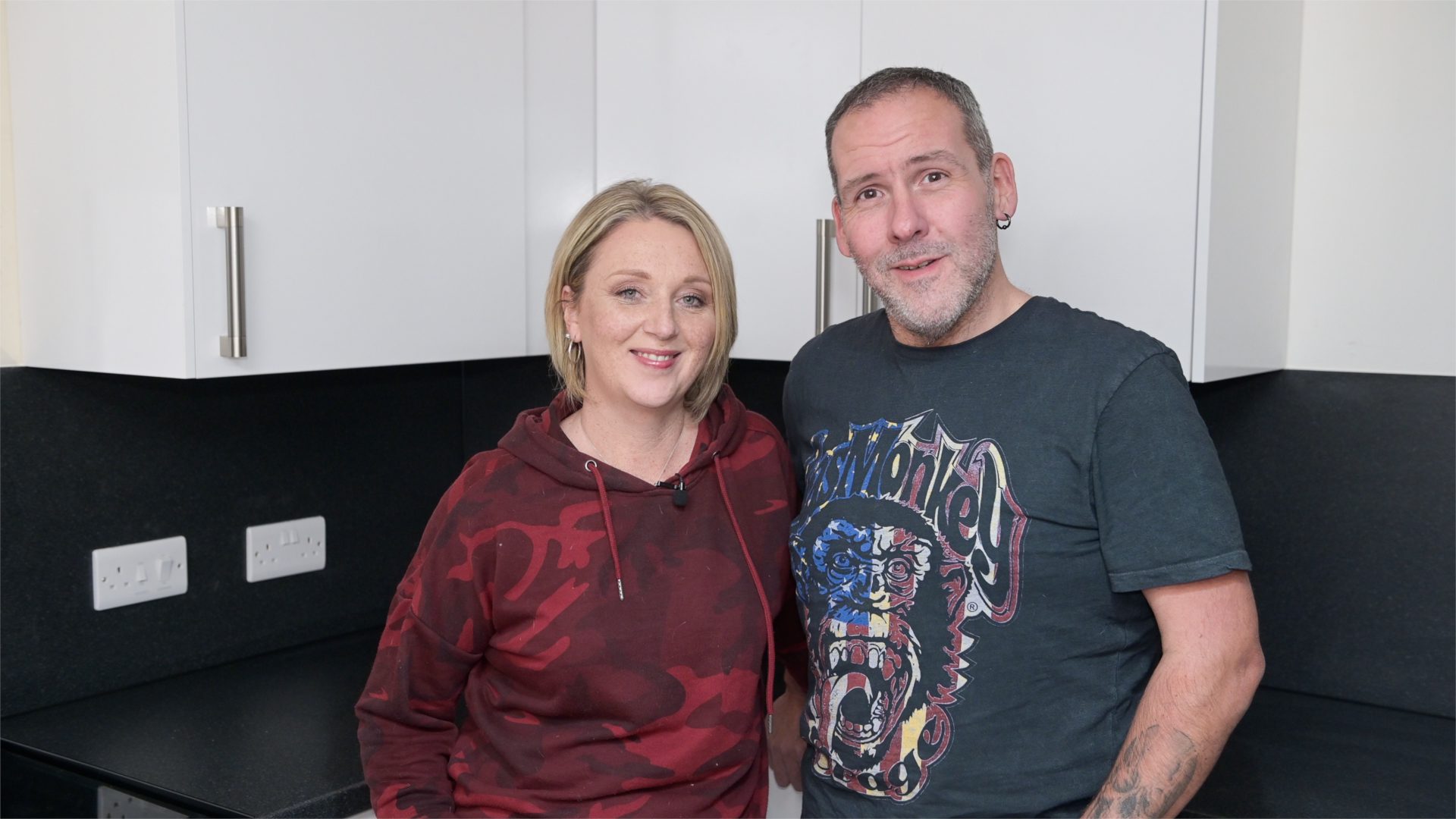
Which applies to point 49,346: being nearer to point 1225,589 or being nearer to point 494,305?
point 494,305

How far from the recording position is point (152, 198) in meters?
1.53

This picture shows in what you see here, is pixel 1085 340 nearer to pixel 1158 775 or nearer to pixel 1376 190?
pixel 1158 775

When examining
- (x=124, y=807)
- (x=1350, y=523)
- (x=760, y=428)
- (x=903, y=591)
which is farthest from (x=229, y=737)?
(x=1350, y=523)

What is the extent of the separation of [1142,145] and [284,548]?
1540 millimetres

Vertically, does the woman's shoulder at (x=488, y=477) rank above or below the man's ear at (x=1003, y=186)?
below

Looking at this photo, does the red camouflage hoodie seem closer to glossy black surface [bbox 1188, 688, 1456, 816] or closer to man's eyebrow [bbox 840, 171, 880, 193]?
man's eyebrow [bbox 840, 171, 880, 193]

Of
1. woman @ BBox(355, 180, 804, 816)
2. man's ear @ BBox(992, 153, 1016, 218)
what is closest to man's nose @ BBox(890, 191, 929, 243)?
man's ear @ BBox(992, 153, 1016, 218)

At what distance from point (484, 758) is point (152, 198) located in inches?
32.6

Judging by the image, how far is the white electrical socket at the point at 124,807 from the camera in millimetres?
1532

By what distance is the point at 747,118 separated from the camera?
6.34ft

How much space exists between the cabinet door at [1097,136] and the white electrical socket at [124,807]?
135 cm

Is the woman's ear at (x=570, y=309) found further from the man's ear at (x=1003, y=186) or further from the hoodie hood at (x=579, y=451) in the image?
the man's ear at (x=1003, y=186)

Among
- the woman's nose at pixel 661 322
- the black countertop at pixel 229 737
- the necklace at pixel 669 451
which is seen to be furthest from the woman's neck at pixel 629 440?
the black countertop at pixel 229 737

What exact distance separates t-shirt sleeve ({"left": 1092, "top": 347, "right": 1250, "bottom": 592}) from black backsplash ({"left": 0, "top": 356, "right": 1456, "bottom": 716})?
0.77 m
